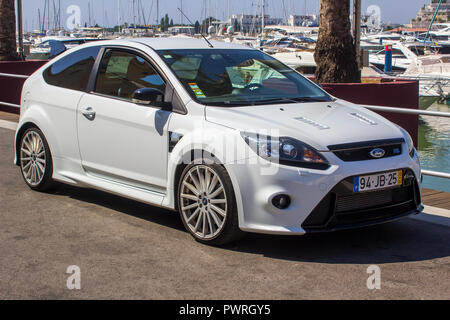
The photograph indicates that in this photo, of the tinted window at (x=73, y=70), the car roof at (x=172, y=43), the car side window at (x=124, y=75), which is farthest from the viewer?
the tinted window at (x=73, y=70)

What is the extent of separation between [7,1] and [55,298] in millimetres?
15306

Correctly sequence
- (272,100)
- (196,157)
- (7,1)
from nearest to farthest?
(196,157)
(272,100)
(7,1)

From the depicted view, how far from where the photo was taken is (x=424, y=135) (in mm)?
20984

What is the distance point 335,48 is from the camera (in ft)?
38.1

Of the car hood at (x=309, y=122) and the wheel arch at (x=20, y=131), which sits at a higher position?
the car hood at (x=309, y=122)

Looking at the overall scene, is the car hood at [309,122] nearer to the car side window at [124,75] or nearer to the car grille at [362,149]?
the car grille at [362,149]

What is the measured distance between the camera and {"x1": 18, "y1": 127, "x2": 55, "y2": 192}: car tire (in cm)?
701

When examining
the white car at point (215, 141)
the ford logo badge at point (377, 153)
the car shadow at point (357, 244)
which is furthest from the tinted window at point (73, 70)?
the ford logo badge at point (377, 153)

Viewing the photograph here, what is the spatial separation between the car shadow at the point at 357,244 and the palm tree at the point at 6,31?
13051mm

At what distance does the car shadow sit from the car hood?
827mm

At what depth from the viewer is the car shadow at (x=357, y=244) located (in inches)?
205

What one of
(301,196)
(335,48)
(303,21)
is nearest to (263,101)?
(301,196)
